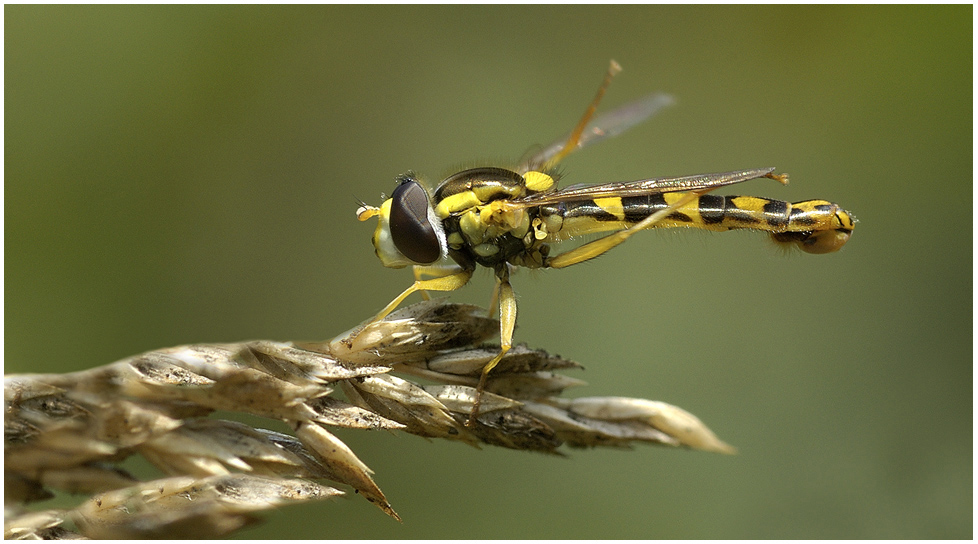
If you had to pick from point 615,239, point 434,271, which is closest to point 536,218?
point 615,239

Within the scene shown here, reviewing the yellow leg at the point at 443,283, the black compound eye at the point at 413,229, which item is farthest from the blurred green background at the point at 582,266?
the black compound eye at the point at 413,229

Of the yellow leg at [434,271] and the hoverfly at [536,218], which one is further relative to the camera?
the yellow leg at [434,271]

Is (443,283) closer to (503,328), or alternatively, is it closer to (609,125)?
(503,328)

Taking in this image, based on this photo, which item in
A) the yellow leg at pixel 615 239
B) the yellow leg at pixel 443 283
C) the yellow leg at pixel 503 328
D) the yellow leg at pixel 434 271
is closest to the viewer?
the yellow leg at pixel 503 328

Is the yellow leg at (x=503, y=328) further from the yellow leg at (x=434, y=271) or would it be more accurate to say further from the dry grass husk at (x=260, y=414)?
the yellow leg at (x=434, y=271)

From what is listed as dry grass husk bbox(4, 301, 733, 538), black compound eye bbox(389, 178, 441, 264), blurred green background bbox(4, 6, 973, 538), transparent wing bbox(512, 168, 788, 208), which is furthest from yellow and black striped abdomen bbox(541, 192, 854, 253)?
dry grass husk bbox(4, 301, 733, 538)

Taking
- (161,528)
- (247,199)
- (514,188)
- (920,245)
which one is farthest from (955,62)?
(161,528)

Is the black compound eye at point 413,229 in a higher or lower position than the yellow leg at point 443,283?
higher
